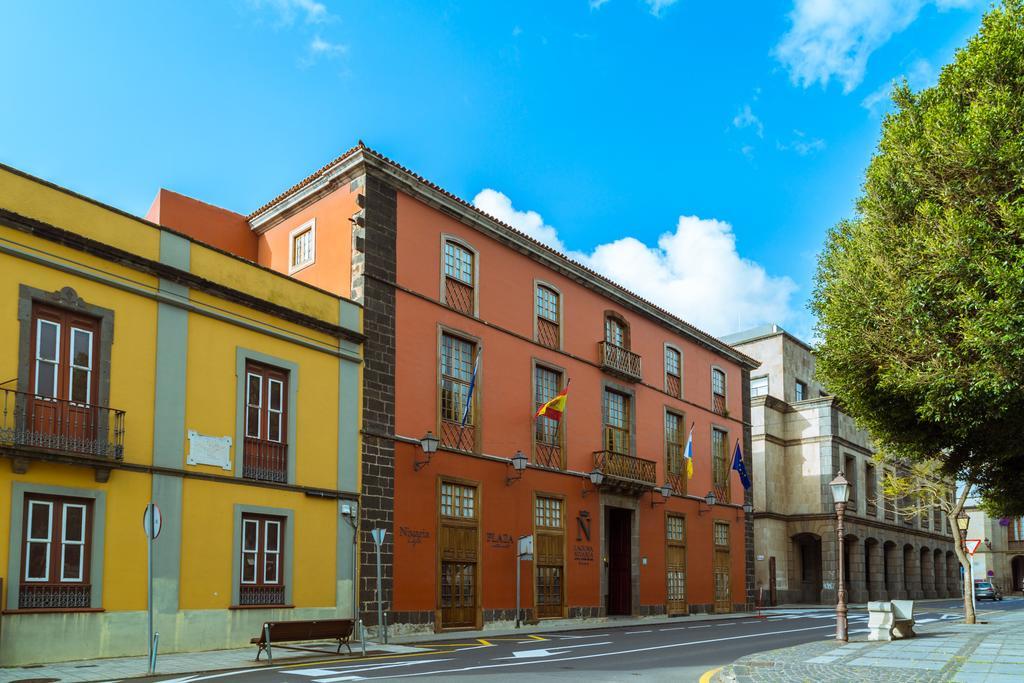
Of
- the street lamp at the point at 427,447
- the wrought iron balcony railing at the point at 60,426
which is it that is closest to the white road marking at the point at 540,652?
the street lamp at the point at 427,447

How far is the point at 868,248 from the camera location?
15750mm

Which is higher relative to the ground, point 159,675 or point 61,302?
point 61,302

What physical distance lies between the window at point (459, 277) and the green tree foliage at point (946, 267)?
10.8 meters

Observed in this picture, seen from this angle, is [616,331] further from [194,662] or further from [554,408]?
[194,662]

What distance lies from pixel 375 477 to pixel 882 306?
12.0 m

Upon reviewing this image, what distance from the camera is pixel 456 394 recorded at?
24.9 meters

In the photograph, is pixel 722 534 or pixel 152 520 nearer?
pixel 152 520

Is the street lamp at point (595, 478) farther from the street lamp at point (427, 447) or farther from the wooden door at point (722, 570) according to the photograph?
the wooden door at point (722, 570)

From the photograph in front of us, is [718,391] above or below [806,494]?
above

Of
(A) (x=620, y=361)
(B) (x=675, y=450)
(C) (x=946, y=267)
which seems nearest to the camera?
(C) (x=946, y=267)

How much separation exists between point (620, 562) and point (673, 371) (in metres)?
7.84

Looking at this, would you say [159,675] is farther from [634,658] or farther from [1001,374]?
[1001,374]

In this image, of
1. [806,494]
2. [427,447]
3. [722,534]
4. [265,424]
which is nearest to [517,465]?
[427,447]

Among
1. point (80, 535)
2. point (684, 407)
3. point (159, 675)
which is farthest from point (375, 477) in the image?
point (684, 407)
